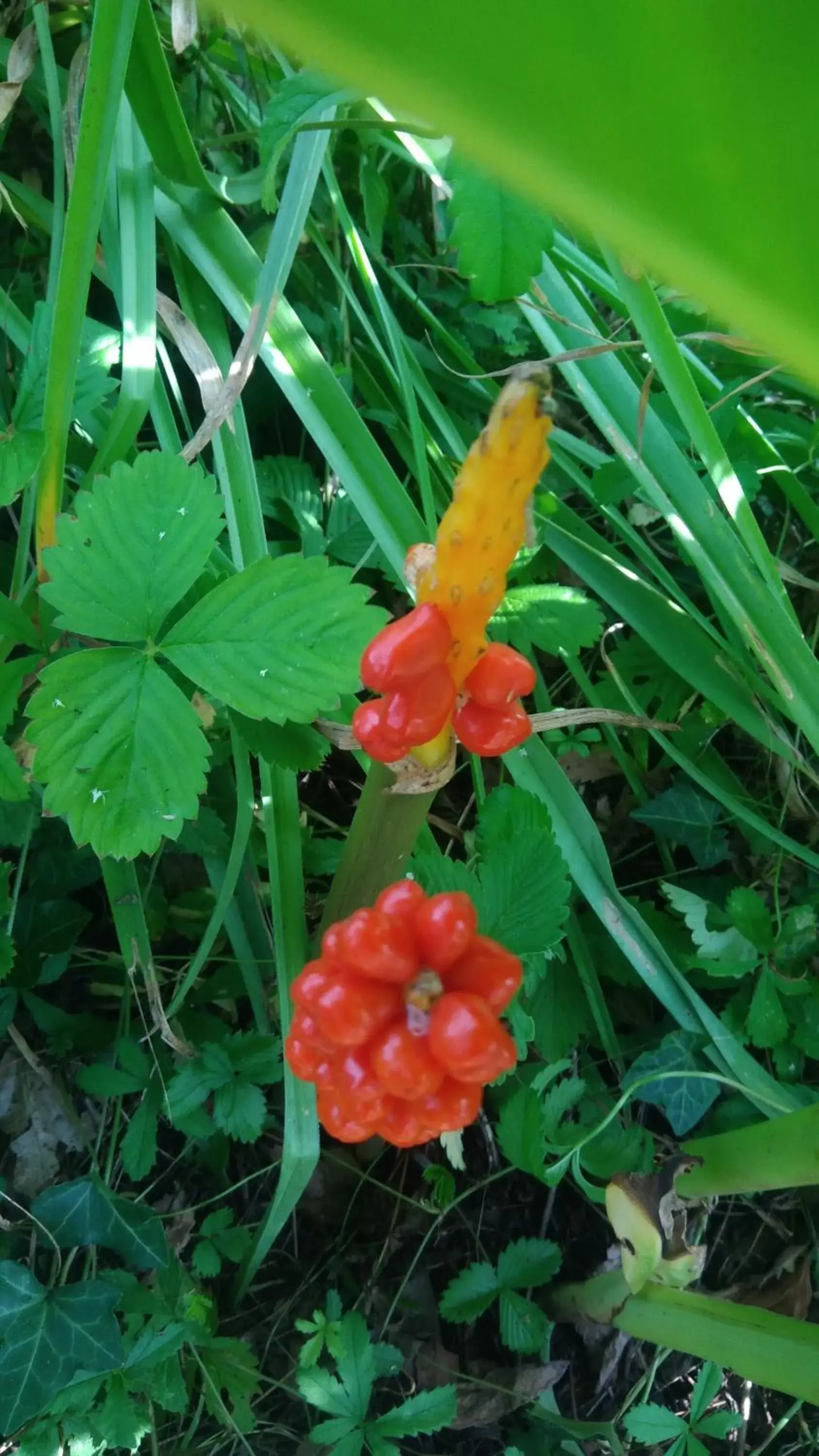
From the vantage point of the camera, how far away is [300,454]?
1631mm

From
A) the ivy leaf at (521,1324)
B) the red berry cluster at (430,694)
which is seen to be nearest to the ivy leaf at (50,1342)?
the ivy leaf at (521,1324)

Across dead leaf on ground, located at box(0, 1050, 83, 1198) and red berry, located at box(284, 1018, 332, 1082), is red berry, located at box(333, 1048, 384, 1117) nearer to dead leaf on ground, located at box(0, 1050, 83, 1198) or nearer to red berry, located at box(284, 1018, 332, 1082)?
red berry, located at box(284, 1018, 332, 1082)

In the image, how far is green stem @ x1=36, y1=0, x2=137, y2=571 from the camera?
0.93 meters

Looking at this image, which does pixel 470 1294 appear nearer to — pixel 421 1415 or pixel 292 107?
pixel 421 1415

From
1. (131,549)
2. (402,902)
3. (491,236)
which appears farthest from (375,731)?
(491,236)

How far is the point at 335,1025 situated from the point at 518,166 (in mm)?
567

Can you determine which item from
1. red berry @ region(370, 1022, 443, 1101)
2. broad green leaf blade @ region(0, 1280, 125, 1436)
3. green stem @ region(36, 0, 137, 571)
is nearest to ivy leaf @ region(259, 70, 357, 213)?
green stem @ region(36, 0, 137, 571)

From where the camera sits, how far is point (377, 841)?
2.99 feet

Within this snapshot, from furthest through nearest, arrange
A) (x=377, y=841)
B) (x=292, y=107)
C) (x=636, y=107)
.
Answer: (x=292, y=107)
(x=377, y=841)
(x=636, y=107)

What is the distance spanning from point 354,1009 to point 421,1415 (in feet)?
2.67

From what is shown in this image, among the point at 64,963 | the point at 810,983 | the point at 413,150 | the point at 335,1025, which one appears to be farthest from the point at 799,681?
the point at 64,963

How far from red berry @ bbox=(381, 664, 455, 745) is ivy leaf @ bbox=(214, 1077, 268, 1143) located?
807 millimetres

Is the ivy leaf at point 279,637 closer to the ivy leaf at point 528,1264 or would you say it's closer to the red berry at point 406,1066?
the red berry at point 406,1066

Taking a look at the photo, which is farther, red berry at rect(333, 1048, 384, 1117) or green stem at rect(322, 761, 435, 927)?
green stem at rect(322, 761, 435, 927)
